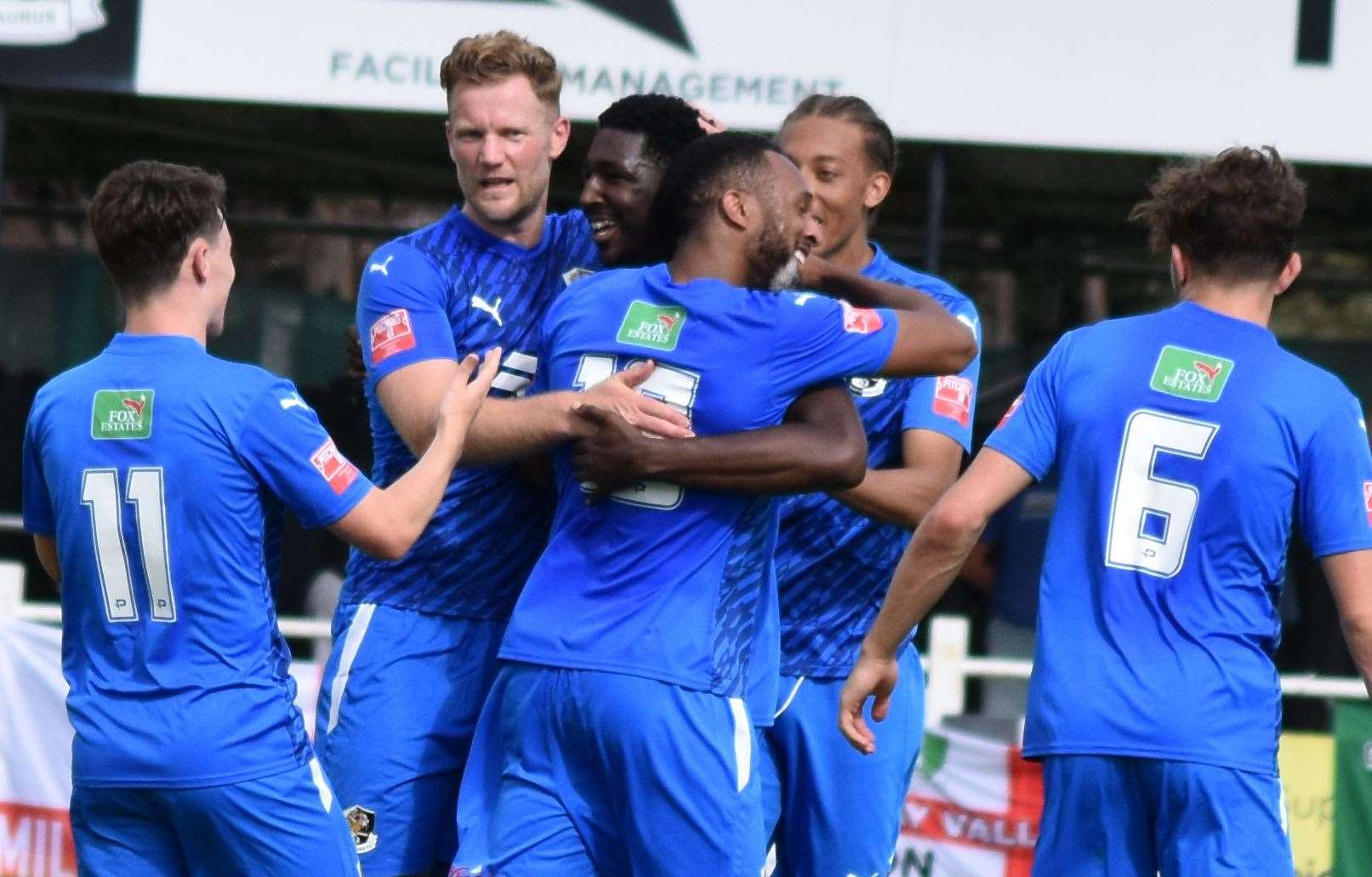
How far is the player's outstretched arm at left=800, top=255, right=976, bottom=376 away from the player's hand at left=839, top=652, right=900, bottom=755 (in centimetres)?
62

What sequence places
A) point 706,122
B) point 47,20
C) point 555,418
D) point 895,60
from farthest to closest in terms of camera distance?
point 47,20, point 895,60, point 706,122, point 555,418

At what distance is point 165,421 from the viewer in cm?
371

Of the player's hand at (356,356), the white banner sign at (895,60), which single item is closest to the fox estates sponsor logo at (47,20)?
the white banner sign at (895,60)

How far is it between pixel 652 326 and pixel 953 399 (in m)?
1.16

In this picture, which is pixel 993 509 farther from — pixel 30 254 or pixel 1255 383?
pixel 30 254

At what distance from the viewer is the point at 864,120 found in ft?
16.1

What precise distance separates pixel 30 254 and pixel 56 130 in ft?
2.11

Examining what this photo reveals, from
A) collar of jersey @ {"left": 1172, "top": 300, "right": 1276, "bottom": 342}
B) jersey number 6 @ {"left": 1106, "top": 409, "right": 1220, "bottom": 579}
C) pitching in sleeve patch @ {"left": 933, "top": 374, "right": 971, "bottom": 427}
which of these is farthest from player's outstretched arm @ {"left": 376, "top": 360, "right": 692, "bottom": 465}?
pitching in sleeve patch @ {"left": 933, "top": 374, "right": 971, "bottom": 427}

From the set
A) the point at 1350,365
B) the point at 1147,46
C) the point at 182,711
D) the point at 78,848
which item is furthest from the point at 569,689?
the point at 1350,365

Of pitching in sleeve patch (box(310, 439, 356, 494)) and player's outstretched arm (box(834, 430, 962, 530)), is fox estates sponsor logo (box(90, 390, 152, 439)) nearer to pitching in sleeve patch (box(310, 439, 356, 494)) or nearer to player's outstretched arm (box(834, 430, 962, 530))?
pitching in sleeve patch (box(310, 439, 356, 494))

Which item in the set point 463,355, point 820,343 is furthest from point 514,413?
point 820,343

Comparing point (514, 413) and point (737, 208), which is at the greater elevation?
point (737, 208)

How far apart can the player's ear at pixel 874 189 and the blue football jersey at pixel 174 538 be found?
1611mm

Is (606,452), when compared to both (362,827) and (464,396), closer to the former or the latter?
(464,396)
